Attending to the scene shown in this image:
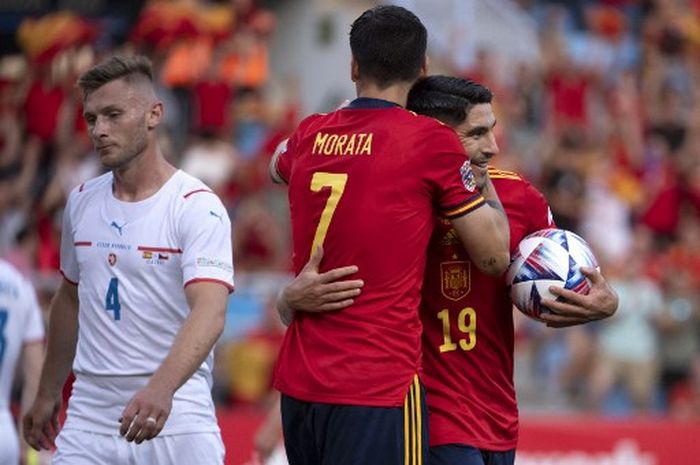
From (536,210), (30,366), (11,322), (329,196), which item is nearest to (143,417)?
(329,196)

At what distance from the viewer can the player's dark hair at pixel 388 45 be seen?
6.55 metres

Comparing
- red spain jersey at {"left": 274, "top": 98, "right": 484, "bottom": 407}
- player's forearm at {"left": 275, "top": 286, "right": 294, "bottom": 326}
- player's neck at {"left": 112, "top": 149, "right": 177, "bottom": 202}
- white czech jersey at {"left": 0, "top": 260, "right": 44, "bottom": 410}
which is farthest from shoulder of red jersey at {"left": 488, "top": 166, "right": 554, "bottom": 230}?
white czech jersey at {"left": 0, "top": 260, "right": 44, "bottom": 410}

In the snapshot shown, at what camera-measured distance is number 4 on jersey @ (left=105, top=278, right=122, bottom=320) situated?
7344 millimetres

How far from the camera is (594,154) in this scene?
64.0 ft

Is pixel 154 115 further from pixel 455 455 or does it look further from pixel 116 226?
pixel 455 455

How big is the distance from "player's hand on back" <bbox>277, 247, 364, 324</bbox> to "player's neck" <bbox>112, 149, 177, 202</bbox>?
3.67ft

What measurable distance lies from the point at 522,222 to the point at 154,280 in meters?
1.60

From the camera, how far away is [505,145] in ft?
63.6

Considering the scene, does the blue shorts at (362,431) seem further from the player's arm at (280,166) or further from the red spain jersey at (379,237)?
the player's arm at (280,166)

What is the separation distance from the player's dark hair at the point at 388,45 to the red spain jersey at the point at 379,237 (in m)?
0.17

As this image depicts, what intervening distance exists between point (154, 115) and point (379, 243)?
4.97 feet

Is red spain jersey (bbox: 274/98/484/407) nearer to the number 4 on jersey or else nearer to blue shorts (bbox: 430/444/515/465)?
blue shorts (bbox: 430/444/515/465)

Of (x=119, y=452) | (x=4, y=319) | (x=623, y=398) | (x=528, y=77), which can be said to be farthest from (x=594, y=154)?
(x=119, y=452)

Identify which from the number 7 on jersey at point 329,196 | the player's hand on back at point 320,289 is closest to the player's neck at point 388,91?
the number 7 on jersey at point 329,196
